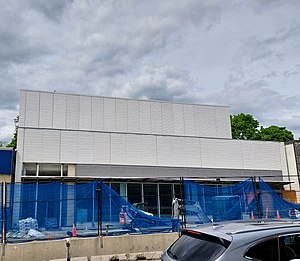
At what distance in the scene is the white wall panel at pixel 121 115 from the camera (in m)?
33.8

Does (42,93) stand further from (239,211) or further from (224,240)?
(224,240)

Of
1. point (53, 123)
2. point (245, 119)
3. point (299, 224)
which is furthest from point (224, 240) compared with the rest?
point (245, 119)

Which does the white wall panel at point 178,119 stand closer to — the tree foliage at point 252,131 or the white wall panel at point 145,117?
the white wall panel at point 145,117

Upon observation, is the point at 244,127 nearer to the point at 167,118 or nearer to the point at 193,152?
the point at 167,118

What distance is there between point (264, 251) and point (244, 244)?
0.85 feet

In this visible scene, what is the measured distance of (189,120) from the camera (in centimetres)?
3588

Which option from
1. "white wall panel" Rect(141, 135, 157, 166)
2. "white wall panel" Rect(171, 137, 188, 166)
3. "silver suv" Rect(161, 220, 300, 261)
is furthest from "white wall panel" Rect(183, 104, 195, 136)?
"silver suv" Rect(161, 220, 300, 261)

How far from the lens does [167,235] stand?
38.8 feet

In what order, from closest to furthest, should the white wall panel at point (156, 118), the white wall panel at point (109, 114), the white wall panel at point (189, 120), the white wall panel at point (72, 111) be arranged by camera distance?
the white wall panel at point (72, 111) → the white wall panel at point (109, 114) → the white wall panel at point (156, 118) → the white wall panel at point (189, 120)

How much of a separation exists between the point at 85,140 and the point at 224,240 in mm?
25092

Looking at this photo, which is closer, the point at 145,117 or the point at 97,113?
the point at 97,113

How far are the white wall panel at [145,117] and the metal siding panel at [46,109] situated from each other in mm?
8174

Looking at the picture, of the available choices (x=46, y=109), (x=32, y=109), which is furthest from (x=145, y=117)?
(x=32, y=109)

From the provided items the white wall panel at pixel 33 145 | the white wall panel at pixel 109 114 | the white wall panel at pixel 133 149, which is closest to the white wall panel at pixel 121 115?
the white wall panel at pixel 109 114
